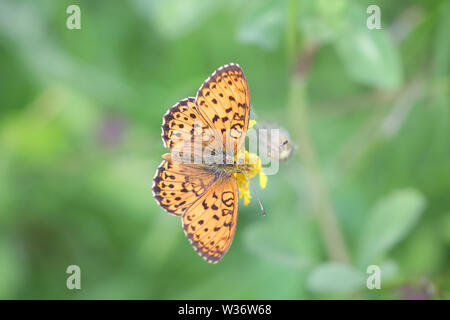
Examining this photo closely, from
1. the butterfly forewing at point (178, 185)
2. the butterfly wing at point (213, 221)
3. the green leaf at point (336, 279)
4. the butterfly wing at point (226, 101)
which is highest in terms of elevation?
the butterfly wing at point (226, 101)

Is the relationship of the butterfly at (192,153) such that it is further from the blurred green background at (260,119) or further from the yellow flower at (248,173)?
the blurred green background at (260,119)

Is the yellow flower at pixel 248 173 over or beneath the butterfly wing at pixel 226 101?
beneath

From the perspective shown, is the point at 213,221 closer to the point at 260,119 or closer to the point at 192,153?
the point at 192,153

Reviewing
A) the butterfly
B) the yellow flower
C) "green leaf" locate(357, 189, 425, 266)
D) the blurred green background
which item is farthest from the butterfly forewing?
"green leaf" locate(357, 189, 425, 266)

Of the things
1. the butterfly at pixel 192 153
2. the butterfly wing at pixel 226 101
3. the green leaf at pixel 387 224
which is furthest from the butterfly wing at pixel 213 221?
the green leaf at pixel 387 224
